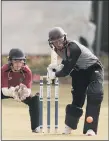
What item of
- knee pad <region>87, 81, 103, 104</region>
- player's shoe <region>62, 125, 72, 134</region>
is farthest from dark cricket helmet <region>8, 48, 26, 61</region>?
player's shoe <region>62, 125, 72, 134</region>

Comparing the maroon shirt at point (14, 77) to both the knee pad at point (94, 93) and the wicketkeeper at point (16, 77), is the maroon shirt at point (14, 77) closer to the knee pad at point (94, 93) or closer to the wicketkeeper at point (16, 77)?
the wicketkeeper at point (16, 77)

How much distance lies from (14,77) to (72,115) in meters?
0.95

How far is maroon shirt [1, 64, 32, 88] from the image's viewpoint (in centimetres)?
683

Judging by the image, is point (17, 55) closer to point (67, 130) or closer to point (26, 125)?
point (67, 130)

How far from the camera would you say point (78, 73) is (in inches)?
279

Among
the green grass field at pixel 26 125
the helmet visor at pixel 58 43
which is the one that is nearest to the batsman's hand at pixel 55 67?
the helmet visor at pixel 58 43

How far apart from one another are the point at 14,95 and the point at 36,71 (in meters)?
10.0

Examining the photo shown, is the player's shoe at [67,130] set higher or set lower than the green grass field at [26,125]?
higher

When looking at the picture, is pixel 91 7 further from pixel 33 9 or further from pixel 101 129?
pixel 101 129

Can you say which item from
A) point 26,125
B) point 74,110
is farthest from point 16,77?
point 26,125

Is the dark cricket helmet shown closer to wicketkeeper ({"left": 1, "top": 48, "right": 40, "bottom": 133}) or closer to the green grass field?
wicketkeeper ({"left": 1, "top": 48, "right": 40, "bottom": 133})

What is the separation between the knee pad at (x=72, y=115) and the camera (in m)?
7.33

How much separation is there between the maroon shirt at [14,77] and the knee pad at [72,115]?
2.38ft

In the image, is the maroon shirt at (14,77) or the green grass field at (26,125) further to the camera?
the green grass field at (26,125)
